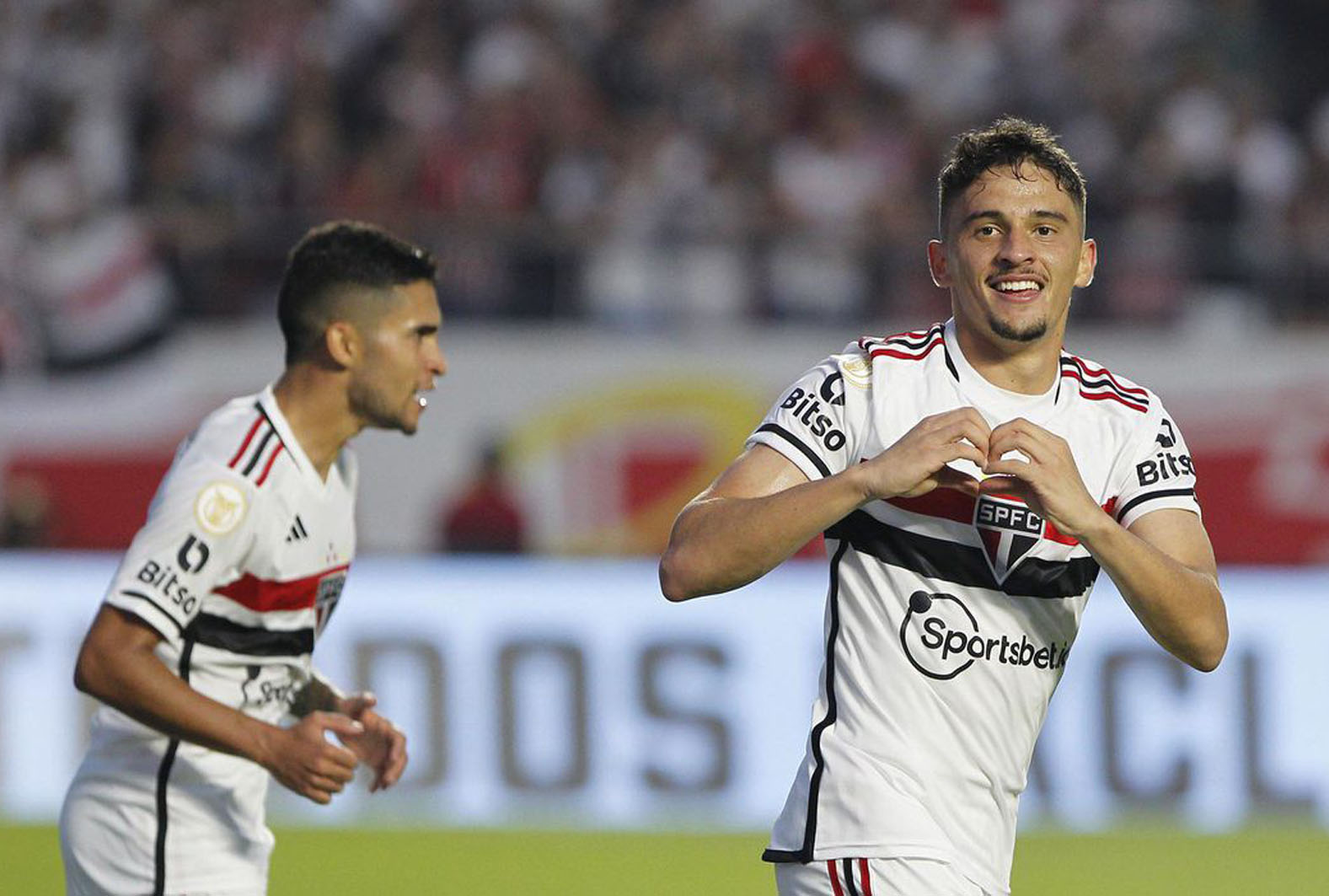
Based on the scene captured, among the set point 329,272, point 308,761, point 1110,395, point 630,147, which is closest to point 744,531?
point 1110,395

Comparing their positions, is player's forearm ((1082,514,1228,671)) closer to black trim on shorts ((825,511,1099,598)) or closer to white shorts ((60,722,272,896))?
black trim on shorts ((825,511,1099,598))

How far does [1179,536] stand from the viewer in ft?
12.3

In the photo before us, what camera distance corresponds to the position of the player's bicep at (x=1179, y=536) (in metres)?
3.74

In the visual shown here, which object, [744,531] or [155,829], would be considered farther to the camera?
[155,829]

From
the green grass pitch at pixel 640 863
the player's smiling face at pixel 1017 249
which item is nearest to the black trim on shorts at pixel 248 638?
the player's smiling face at pixel 1017 249

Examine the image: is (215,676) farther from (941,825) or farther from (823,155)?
(823,155)

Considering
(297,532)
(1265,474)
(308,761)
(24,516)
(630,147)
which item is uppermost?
(630,147)

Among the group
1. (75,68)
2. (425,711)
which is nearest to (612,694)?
(425,711)

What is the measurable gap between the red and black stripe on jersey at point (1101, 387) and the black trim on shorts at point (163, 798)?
2.07 meters

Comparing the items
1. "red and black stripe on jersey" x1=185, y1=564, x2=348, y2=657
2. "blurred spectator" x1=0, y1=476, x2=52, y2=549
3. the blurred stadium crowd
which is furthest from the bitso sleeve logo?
"blurred spectator" x1=0, y1=476, x2=52, y2=549

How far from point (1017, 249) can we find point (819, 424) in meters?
0.52

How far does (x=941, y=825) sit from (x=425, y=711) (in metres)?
5.26

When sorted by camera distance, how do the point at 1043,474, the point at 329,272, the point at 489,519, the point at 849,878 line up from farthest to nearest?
1. the point at 489,519
2. the point at 329,272
3. the point at 849,878
4. the point at 1043,474

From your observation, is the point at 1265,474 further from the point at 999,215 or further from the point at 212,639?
the point at 212,639
